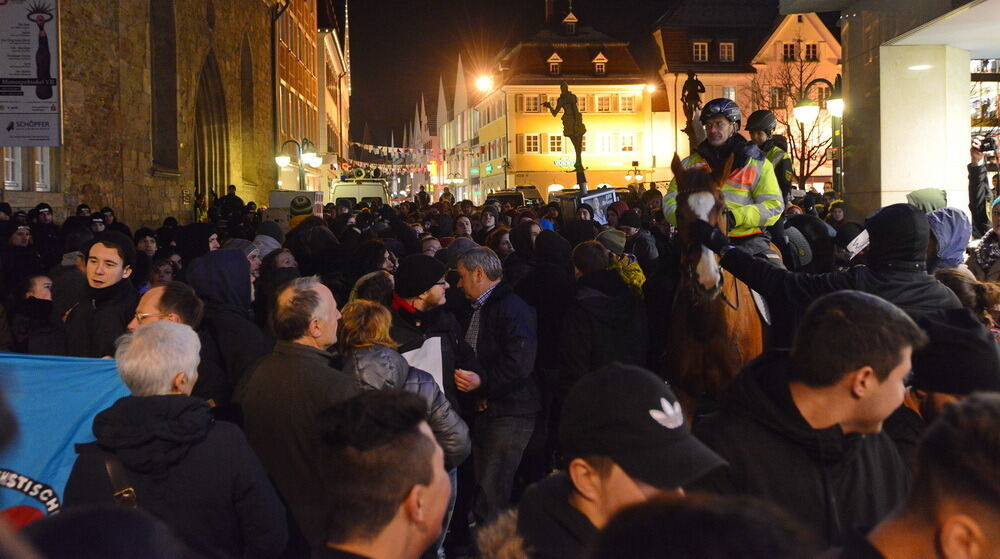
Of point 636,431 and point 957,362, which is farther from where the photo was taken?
point 957,362

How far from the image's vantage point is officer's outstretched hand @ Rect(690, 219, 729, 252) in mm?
5609

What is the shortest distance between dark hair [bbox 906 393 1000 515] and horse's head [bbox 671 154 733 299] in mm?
4104

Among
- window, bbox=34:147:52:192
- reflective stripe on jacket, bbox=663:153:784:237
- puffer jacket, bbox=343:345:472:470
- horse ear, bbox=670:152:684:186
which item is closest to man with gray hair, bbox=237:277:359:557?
puffer jacket, bbox=343:345:472:470

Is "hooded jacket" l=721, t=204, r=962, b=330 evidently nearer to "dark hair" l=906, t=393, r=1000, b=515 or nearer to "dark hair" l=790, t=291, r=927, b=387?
"dark hair" l=790, t=291, r=927, b=387

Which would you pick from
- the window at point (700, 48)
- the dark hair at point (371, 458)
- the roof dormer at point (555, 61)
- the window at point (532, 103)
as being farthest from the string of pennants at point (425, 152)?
the dark hair at point (371, 458)

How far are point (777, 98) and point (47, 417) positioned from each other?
2343 inches

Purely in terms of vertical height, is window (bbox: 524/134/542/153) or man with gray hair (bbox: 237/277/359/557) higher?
window (bbox: 524/134/542/153)

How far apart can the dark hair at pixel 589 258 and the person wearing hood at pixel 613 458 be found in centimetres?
498

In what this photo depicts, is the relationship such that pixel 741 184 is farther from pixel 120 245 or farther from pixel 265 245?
pixel 265 245

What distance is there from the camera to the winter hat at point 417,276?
21.0ft

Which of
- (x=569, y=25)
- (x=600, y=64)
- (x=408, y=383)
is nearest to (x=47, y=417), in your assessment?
(x=408, y=383)

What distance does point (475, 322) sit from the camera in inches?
269

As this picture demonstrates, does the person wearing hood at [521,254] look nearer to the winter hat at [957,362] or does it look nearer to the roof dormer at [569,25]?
the winter hat at [957,362]

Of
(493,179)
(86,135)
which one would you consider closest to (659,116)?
(493,179)
